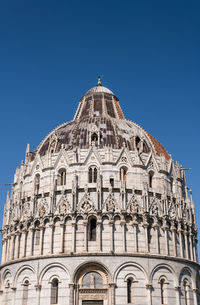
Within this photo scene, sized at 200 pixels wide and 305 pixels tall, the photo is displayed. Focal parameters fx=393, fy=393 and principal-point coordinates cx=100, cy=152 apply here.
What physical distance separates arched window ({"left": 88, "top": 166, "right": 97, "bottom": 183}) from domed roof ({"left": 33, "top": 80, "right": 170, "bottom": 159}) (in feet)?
12.0

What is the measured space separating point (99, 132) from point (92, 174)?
21.9ft

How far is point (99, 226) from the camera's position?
1743 inches

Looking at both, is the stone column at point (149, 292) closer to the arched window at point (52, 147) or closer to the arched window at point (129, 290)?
the arched window at point (129, 290)

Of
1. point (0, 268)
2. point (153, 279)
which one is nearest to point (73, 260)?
point (153, 279)

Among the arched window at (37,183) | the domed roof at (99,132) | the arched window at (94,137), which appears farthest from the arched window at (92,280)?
the arched window at (94,137)

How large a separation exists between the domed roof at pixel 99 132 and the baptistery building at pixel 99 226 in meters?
0.19

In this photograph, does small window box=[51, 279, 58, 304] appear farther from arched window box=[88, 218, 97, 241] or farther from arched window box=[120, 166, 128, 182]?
arched window box=[120, 166, 128, 182]

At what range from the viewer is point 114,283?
138 ft

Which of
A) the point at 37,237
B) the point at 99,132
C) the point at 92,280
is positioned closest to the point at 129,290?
the point at 92,280

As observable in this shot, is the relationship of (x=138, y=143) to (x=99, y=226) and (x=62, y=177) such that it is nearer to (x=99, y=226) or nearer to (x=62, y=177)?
(x=62, y=177)

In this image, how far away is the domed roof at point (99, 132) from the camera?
170 ft

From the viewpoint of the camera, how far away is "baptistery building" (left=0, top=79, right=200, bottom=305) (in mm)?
42781

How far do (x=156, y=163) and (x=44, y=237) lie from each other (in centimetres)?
1711

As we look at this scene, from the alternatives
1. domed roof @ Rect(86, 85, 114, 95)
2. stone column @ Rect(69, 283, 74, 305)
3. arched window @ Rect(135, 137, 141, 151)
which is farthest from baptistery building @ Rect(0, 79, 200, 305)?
domed roof @ Rect(86, 85, 114, 95)
